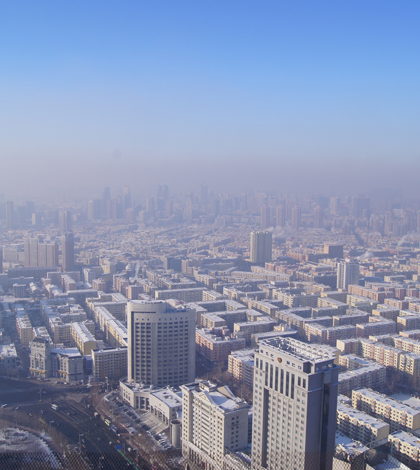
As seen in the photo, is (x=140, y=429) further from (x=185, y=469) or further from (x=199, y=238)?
(x=199, y=238)

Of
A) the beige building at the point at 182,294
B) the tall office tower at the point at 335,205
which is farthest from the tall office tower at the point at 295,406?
the tall office tower at the point at 335,205

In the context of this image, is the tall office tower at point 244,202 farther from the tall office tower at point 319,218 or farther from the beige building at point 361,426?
the beige building at point 361,426

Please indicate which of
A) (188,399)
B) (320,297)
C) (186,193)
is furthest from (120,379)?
(186,193)

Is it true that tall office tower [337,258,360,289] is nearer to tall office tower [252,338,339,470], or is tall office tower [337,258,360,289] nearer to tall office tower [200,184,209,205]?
tall office tower [252,338,339,470]

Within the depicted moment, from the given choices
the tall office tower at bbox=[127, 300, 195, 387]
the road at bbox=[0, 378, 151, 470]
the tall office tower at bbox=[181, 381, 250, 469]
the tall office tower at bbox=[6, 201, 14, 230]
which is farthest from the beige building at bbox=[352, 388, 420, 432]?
the tall office tower at bbox=[6, 201, 14, 230]

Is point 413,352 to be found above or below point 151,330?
below
